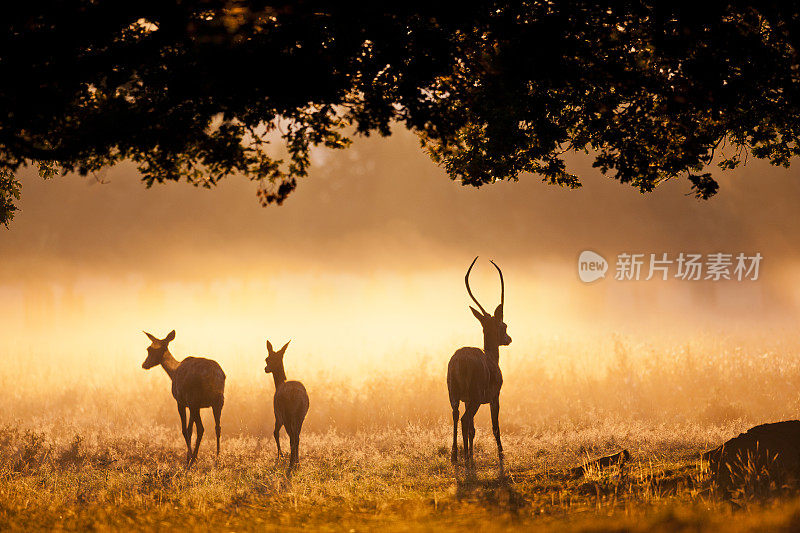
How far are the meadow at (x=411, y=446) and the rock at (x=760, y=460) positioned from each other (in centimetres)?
30

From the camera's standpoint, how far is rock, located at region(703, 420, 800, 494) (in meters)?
10.9

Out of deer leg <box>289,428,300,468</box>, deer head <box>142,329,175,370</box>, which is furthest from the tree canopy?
deer head <box>142,329,175,370</box>

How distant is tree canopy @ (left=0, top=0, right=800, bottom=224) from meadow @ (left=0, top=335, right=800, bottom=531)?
4644mm

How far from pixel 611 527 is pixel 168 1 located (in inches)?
325

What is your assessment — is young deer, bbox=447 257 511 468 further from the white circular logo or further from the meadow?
the white circular logo

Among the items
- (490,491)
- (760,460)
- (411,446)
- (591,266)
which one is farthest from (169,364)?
(591,266)

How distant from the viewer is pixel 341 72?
1154cm

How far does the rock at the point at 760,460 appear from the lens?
10914 mm

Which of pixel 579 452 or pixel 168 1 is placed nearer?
pixel 168 1

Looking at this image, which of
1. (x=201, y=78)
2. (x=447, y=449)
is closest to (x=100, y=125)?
(x=201, y=78)

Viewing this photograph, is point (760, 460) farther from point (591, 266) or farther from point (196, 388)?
point (591, 266)

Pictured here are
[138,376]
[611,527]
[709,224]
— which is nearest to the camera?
[611,527]

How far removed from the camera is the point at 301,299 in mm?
61062

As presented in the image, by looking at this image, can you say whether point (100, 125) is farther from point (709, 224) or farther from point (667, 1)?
point (709, 224)
